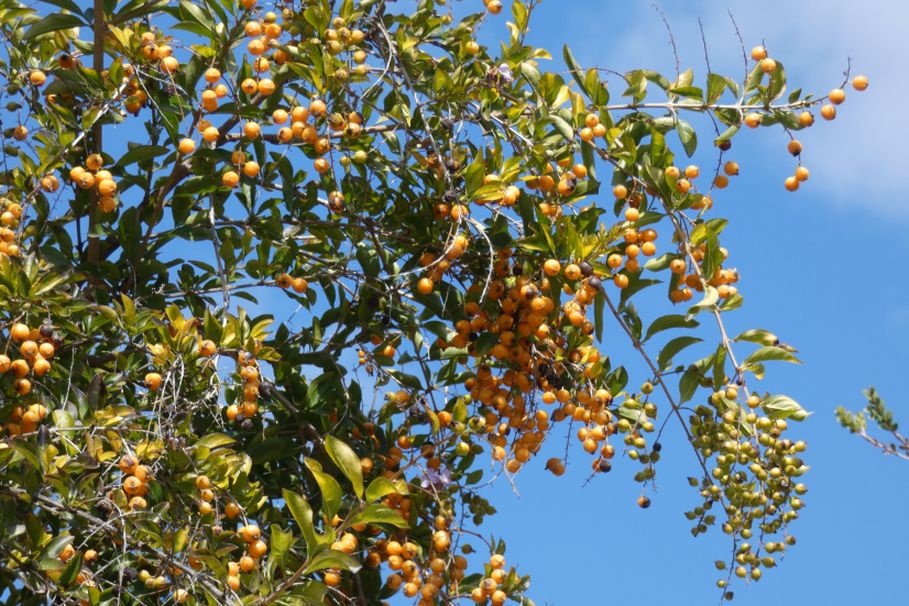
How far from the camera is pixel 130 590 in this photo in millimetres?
3506

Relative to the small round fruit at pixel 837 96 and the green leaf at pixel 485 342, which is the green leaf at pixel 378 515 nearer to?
the green leaf at pixel 485 342

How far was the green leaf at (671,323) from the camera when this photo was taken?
3551 mm

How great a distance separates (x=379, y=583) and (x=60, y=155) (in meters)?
1.57

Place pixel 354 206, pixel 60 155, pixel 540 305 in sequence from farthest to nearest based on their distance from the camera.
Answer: pixel 354 206
pixel 60 155
pixel 540 305

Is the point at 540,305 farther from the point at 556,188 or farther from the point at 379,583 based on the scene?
the point at 379,583

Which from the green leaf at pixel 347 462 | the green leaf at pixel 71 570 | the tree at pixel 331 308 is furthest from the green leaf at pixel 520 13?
the green leaf at pixel 71 570

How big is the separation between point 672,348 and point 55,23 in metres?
2.04

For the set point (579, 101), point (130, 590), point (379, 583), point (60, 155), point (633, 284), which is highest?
point (579, 101)

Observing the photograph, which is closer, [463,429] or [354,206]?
[463,429]

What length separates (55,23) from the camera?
370cm

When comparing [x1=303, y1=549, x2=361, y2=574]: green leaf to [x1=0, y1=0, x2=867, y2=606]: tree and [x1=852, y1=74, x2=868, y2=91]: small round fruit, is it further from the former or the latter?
[x1=852, y1=74, x2=868, y2=91]: small round fruit

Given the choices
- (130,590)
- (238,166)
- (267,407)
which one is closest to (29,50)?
(238,166)

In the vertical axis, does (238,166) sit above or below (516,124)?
below

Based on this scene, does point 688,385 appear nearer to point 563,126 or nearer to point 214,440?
point 563,126
